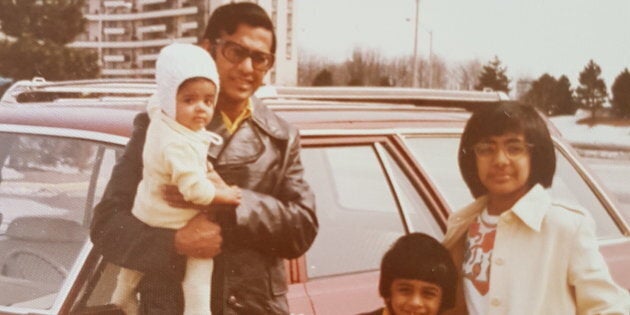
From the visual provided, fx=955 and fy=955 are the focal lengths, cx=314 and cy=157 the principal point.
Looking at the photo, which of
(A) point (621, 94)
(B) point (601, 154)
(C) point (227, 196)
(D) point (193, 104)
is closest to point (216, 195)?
(C) point (227, 196)

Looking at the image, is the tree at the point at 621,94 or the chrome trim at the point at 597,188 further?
the chrome trim at the point at 597,188

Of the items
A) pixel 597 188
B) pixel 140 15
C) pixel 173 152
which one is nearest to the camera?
pixel 173 152

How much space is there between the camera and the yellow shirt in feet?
6.10

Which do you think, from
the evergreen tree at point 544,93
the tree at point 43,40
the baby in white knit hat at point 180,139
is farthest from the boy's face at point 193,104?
the evergreen tree at point 544,93

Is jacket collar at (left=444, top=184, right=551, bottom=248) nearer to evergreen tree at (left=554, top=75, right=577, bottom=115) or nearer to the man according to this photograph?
the man

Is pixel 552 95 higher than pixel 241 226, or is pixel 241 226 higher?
pixel 552 95

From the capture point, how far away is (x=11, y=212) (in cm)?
229

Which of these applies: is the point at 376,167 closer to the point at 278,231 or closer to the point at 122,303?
the point at 278,231

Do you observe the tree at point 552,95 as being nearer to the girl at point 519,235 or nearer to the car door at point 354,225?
the car door at point 354,225

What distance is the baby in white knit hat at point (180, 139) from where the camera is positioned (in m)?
1.71

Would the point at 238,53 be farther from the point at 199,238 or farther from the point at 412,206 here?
the point at 412,206

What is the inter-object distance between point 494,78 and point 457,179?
1.42 ft

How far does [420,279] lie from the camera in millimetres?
2164

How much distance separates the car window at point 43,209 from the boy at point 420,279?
2.26 feet
